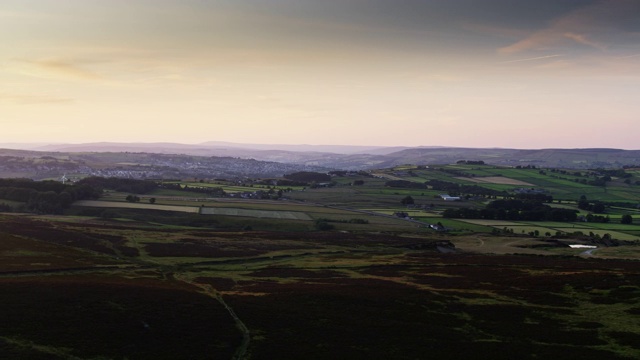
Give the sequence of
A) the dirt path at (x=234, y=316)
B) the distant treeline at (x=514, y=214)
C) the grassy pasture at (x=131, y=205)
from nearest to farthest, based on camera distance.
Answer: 1. the dirt path at (x=234, y=316)
2. the grassy pasture at (x=131, y=205)
3. the distant treeline at (x=514, y=214)

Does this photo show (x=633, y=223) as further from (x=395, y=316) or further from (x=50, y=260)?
(x=50, y=260)

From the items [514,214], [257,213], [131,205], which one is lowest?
[514,214]

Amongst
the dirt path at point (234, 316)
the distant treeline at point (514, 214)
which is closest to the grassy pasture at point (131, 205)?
the distant treeline at point (514, 214)

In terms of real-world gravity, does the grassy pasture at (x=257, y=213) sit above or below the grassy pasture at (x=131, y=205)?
below

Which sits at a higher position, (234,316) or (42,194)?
(42,194)

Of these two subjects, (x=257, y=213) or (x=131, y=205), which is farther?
(x=257, y=213)

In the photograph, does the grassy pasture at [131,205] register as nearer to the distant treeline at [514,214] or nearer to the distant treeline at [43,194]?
the distant treeline at [43,194]

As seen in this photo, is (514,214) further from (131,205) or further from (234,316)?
(234,316)

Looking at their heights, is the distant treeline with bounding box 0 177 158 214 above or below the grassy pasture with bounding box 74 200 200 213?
above

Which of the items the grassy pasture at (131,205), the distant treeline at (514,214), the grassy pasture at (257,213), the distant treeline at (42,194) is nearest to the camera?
the distant treeline at (42,194)

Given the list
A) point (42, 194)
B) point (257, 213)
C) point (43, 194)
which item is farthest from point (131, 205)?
point (257, 213)

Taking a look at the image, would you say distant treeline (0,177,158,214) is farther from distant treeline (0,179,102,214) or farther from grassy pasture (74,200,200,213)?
grassy pasture (74,200,200,213)

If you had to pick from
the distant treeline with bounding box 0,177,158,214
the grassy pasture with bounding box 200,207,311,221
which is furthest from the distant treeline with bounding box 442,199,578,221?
the distant treeline with bounding box 0,177,158,214
